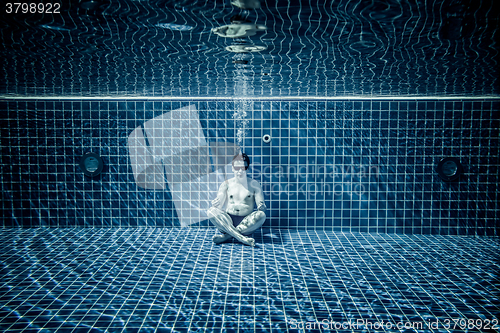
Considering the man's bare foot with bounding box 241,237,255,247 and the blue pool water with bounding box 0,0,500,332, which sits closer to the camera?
the blue pool water with bounding box 0,0,500,332

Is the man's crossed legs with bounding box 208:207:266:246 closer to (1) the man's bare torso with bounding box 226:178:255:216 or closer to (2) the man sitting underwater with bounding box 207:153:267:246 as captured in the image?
(2) the man sitting underwater with bounding box 207:153:267:246

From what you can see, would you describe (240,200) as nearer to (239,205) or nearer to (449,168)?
(239,205)

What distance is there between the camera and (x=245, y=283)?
3.03 m

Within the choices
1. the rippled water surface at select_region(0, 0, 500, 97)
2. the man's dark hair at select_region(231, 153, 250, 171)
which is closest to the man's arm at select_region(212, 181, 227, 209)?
the man's dark hair at select_region(231, 153, 250, 171)

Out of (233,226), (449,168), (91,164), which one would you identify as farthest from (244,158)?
(449,168)

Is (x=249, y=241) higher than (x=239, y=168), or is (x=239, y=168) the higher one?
(x=239, y=168)

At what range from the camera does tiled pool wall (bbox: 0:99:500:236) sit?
4883mm

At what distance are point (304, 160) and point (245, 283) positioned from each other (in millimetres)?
2467

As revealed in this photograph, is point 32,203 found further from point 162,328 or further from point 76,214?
point 162,328

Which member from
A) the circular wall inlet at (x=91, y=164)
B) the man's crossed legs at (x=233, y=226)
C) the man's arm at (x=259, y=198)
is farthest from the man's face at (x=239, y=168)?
the circular wall inlet at (x=91, y=164)

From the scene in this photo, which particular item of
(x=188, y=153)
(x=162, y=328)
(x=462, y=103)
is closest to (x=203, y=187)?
(x=188, y=153)

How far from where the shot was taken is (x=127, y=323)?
2383 millimetres

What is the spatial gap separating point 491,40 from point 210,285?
9.99ft

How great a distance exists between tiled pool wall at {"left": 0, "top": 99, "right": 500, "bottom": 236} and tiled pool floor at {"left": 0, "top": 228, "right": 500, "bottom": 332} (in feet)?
1.65
